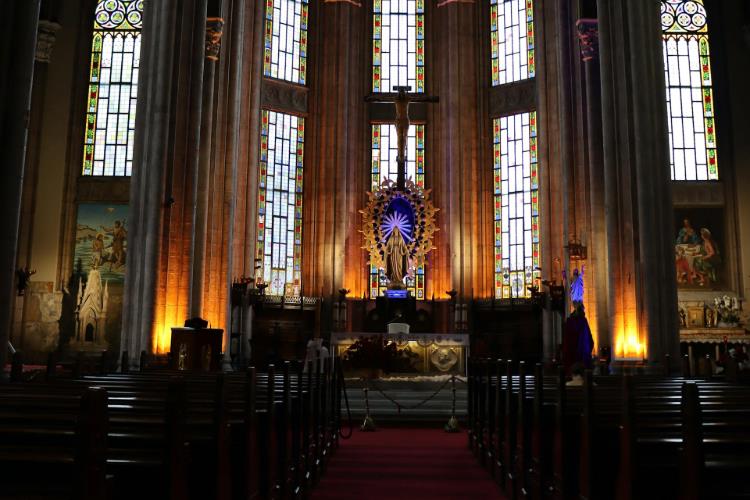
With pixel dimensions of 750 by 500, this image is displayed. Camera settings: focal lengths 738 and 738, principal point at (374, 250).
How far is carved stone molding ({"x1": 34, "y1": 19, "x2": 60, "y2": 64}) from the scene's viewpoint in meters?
23.3

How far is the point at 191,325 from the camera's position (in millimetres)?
13305

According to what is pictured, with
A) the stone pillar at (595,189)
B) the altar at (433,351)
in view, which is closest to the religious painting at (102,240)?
the altar at (433,351)

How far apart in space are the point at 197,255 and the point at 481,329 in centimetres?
1010

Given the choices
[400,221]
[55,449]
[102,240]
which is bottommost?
[55,449]

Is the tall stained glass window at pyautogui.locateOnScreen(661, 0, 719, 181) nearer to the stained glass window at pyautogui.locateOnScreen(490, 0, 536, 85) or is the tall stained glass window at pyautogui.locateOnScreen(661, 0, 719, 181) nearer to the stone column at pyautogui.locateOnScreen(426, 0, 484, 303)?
the stained glass window at pyautogui.locateOnScreen(490, 0, 536, 85)

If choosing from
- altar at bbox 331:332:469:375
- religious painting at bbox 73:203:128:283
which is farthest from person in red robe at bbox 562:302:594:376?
religious painting at bbox 73:203:128:283

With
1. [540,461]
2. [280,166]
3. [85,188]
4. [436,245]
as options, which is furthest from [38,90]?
[540,461]

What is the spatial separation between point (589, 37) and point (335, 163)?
30.0 feet

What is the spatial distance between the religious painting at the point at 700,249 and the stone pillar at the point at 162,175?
14687mm

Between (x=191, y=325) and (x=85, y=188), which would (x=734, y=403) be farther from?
(x=85, y=188)

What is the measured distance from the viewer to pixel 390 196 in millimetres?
24656

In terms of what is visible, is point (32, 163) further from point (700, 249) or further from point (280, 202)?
point (700, 249)

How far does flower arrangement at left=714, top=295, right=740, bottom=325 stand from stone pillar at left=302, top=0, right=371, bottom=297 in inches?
433

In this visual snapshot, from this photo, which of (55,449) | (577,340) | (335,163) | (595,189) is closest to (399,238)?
(335,163)
